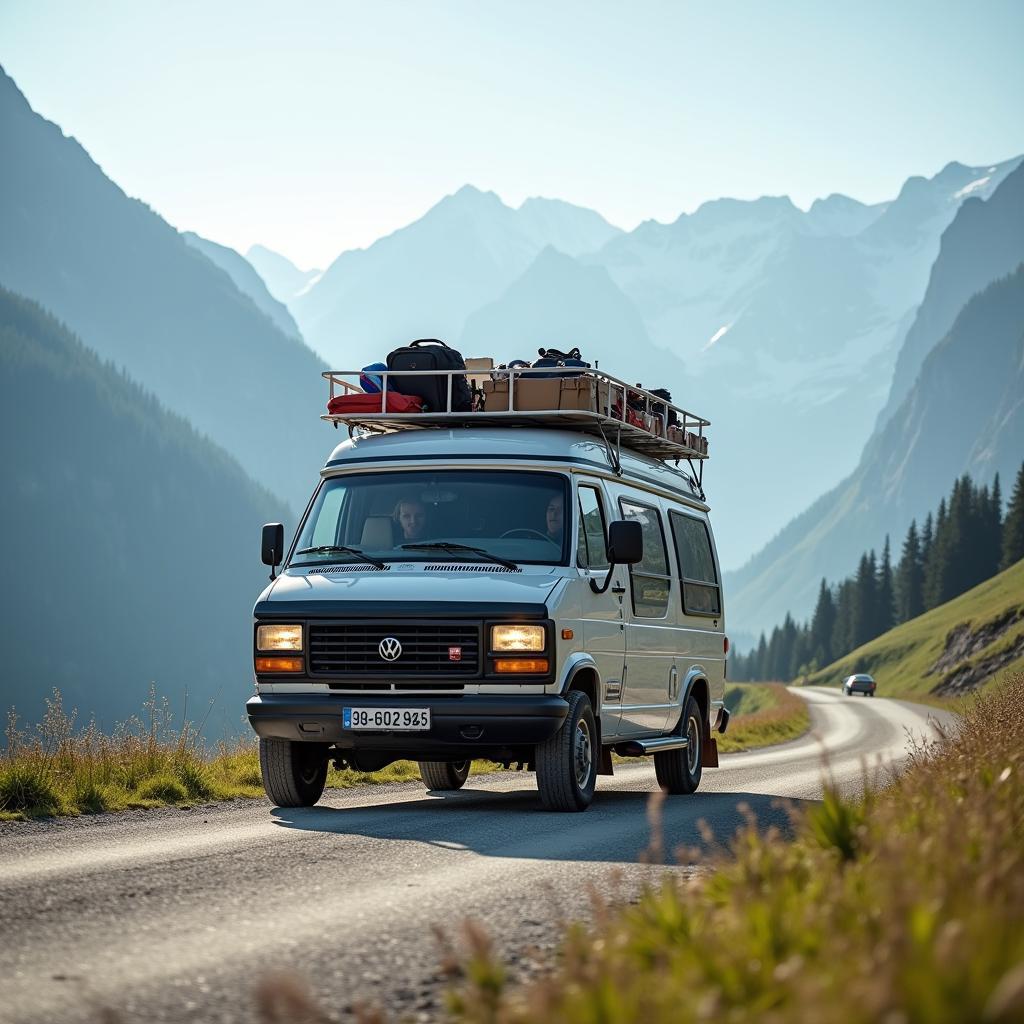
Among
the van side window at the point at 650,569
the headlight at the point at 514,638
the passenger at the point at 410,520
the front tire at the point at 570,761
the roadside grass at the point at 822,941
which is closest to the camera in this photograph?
the roadside grass at the point at 822,941

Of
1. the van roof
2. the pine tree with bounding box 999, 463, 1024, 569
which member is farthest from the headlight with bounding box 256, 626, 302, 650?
the pine tree with bounding box 999, 463, 1024, 569

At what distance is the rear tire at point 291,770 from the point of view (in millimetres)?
10953

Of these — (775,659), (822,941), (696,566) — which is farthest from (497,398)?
(775,659)

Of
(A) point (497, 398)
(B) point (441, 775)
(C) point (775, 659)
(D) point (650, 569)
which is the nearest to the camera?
(A) point (497, 398)

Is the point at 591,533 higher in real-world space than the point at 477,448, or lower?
lower

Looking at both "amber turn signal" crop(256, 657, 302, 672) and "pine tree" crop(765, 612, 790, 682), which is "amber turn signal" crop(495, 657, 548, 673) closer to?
"amber turn signal" crop(256, 657, 302, 672)

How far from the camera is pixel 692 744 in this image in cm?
1427

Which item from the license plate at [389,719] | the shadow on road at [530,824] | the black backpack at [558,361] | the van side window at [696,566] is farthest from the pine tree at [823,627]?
the license plate at [389,719]

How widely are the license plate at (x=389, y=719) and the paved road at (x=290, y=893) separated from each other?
0.63 meters

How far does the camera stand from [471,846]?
8.74 meters

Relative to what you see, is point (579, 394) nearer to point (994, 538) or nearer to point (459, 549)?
point (459, 549)

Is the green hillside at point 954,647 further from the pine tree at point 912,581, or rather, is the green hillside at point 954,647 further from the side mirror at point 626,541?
the side mirror at point 626,541

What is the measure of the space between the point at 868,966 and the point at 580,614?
7.58m

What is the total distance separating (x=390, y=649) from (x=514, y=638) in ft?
2.76
